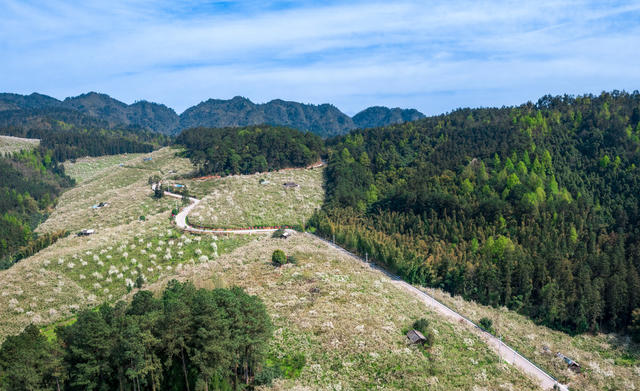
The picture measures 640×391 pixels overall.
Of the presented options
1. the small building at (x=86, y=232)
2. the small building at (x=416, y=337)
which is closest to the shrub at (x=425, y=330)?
the small building at (x=416, y=337)

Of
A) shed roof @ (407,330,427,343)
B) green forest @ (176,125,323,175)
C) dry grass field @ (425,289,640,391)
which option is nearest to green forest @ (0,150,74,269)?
green forest @ (176,125,323,175)

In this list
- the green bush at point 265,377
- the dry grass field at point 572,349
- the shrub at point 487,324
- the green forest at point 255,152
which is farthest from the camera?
the green forest at point 255,152

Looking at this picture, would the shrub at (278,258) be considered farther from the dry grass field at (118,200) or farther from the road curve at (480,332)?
the dry grass field at (118,200)

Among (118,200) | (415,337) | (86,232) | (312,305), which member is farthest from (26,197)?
(415,337)

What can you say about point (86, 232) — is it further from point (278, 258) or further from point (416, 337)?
point (416, 337)

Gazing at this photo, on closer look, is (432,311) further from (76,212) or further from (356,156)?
(76,212)

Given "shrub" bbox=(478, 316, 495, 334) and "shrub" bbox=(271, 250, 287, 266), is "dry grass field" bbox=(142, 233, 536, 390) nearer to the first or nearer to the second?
"shrub" bbox=(271, 250, 287, 266)
